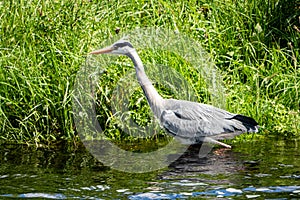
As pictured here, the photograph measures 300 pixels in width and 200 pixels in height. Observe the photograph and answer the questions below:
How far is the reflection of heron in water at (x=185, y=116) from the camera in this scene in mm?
8203

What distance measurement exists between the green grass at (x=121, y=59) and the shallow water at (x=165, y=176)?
0.55 meters

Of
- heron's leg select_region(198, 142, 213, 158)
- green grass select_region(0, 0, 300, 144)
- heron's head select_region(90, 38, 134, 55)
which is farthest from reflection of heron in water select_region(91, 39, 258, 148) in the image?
green grass select_region(0, 0, 300, 144)

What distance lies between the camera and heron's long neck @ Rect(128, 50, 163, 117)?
324 inches

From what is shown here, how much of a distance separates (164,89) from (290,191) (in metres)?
3.19

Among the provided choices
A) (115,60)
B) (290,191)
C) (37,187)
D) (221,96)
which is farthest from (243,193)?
(115,60)

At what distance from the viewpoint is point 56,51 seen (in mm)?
8695

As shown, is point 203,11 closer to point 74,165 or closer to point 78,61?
point 78,61

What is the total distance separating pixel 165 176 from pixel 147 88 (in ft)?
5.14

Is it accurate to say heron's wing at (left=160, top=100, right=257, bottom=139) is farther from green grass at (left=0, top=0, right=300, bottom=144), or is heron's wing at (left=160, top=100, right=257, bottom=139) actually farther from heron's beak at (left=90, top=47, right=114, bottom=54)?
heron's beak at (left=90, top=47, right=114, bottom=54)

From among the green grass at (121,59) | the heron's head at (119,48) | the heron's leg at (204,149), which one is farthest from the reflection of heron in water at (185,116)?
the green grass at (121,59)

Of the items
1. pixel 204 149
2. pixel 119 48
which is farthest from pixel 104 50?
pixel 204 149

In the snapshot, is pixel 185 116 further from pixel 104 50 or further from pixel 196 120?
pixel 104 50

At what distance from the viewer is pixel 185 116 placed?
27.1ft

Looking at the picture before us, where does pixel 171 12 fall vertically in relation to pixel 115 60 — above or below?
above
